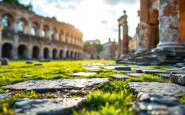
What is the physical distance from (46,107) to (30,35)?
27.5 m

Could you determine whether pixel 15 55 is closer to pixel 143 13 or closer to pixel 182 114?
pixel 143 13

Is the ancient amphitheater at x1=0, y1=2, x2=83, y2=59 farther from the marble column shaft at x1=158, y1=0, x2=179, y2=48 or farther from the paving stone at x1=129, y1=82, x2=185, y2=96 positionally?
the paving stone at x1=129, y1=82, x2=185, y2=96

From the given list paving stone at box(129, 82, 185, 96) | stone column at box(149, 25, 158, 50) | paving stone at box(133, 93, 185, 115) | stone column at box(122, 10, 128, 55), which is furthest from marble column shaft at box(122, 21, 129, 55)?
paving stone at box(133, 93, 185, 115)

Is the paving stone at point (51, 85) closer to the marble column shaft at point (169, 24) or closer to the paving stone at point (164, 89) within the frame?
the paving stone at point (164, 89)

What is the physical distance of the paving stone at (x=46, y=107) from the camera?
108 centimetres

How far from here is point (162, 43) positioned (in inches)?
266

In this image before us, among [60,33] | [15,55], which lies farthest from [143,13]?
[60,33]

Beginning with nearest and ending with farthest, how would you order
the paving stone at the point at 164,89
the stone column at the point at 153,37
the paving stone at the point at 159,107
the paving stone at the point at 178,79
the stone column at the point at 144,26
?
the paving stone at the point at 159,107 < the paving stone at the point at 164,89 < the paving stone at the point at 178,79 < the stone column at the point at 144,26 < the stone column at the point at 153,37

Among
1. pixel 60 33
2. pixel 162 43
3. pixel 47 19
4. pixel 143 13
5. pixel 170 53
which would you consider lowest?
pixel 170 53

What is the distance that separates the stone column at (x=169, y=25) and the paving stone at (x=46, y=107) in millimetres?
6237

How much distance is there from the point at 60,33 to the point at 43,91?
36.1 metres

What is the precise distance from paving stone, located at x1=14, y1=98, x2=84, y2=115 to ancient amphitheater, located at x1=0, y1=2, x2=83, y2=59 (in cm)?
2010

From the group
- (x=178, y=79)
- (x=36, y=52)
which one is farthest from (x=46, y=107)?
(x=36, y=52)

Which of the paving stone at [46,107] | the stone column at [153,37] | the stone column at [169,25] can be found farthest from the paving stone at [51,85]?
the stone column at [153,37]
